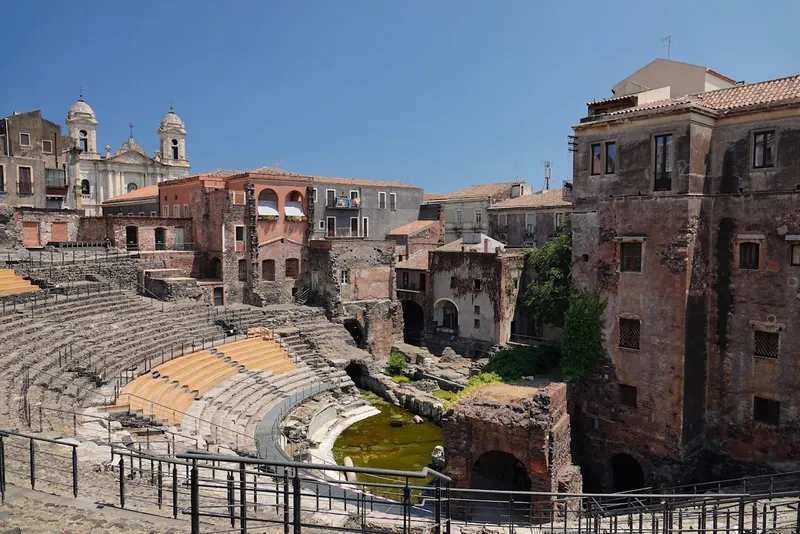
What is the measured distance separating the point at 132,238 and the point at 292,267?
1028 centimetres

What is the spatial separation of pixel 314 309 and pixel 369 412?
31.9ft

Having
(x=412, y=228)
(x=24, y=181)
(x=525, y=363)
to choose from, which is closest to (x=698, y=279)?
(x=525, y=363)

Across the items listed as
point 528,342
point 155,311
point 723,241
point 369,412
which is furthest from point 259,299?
point 723,241

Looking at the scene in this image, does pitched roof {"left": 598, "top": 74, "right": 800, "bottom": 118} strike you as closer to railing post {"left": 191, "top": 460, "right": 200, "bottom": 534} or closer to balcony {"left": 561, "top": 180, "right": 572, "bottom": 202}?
balcony {"left": 561, "top": 180, "right": 572, "bottom": 202}

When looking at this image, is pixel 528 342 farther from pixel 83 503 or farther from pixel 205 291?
pixel 83 503

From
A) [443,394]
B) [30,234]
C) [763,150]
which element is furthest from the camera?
[30,234]

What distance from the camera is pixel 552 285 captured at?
30703 mm

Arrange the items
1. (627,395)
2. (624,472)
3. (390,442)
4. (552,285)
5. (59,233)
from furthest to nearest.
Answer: (59,233), (552,285), (390,442), (624,472), (627,395)

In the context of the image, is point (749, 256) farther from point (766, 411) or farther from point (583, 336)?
point (583, 336)

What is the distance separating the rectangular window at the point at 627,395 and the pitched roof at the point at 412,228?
81.7 feet

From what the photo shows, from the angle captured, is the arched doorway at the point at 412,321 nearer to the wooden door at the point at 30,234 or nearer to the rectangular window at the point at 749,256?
the rectangular window at the point at 749,256

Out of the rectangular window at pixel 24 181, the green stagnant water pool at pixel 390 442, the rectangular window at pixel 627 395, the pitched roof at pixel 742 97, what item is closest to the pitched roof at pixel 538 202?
the pitched roof at pixel 742 97

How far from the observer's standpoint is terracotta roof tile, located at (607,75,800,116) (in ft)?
66.8

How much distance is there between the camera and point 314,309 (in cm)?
3712
